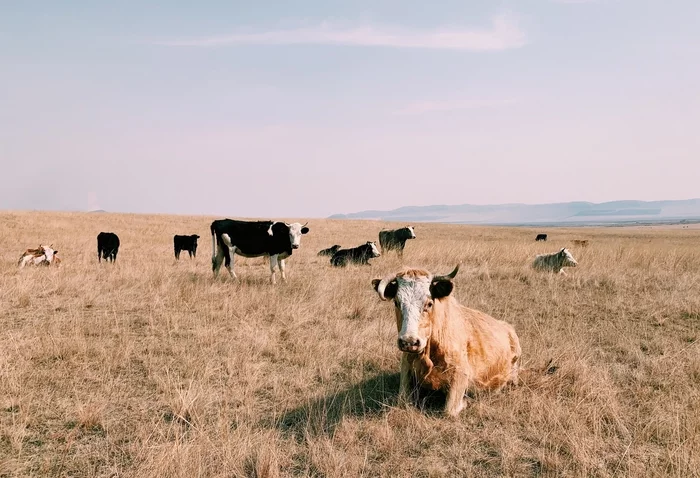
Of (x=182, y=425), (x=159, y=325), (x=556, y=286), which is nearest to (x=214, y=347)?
(x=159, y=325)

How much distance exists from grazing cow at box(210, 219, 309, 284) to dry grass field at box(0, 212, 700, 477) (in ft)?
9.77

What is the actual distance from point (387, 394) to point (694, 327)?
675 cm

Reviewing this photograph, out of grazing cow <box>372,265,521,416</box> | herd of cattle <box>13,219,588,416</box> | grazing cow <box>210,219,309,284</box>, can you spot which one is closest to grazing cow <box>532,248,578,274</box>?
grazing cow <box>210,219,309,284</box>

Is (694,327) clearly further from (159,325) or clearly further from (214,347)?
(159,325)

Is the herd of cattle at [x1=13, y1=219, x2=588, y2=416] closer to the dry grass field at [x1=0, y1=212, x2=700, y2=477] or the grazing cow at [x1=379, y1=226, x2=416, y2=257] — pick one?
the dry grass field at [x1=0, y1=212, x2=700, y2=477]

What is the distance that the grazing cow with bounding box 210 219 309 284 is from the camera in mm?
14688

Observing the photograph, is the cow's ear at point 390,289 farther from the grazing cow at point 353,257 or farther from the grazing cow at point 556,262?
the grazing cow at point 353,257

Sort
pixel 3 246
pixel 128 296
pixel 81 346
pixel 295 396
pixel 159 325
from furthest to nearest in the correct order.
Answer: pixel 3 246
pixel 128 296
pixel 159 325
pixel 81 346
pixel 295 396

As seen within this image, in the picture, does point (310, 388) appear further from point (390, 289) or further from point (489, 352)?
point (489, 352)

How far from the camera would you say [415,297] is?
14.9ft

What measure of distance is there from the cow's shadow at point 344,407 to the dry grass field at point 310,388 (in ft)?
0.10

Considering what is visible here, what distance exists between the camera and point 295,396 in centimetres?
550

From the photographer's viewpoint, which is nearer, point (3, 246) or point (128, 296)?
point (128, 296)

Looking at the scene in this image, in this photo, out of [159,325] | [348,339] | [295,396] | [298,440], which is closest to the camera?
[298,440]
